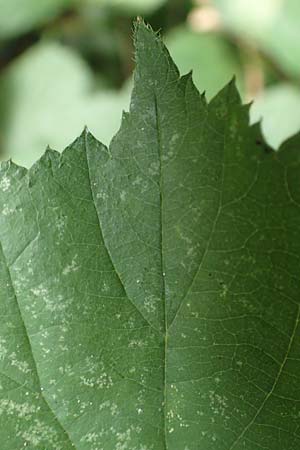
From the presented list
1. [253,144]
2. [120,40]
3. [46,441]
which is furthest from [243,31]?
[46,441]

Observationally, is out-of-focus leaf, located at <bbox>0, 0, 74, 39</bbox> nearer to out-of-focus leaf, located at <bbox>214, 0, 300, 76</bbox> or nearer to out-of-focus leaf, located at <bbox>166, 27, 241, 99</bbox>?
out-of-focus leaf, located at <bbox>166, 27, 241, 99</bbox>

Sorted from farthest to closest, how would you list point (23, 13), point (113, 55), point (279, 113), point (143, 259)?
point (113, 55) → point (23, 13) → point (279, 113) → point (143, 259)

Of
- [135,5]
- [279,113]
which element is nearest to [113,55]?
[135,5]

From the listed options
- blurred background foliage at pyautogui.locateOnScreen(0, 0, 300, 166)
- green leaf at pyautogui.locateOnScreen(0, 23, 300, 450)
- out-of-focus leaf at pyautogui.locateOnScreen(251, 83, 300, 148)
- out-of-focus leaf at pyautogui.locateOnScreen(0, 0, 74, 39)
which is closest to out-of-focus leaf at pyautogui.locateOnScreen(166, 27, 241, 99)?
blurred background foliage at pyautogui.locateOnScreen(0, 0, 300, 166)

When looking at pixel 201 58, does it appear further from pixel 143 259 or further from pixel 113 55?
pixel 143 259

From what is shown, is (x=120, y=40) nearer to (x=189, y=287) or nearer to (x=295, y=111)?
(x=295, y=111)
